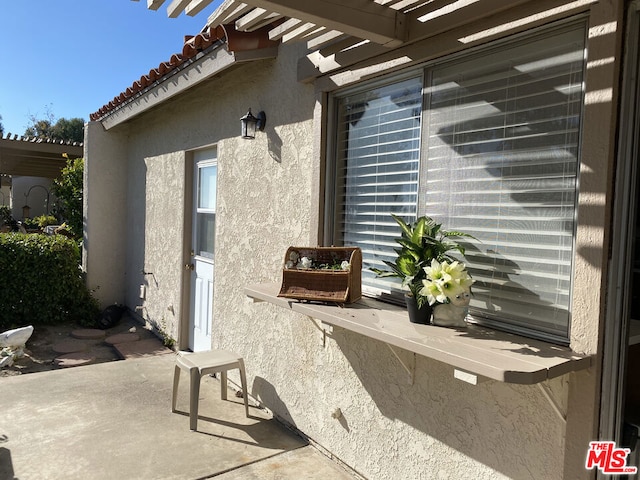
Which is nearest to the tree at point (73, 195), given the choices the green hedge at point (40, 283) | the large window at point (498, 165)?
the green hedge at point (40, 283)

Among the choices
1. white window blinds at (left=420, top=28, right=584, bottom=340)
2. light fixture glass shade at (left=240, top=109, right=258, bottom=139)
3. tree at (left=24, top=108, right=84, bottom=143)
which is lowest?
white window blinds at (left=420, top=28, right=584, bottom=340)

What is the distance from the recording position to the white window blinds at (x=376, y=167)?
3262 millimetres

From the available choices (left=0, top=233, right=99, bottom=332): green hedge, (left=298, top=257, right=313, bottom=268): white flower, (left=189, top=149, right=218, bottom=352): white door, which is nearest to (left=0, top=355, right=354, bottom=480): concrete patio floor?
(left=189, top=149, right=218, bottom=352): white door

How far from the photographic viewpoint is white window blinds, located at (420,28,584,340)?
2373 millimetres

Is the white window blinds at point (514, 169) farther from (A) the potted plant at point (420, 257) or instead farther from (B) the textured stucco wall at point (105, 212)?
(B) the textured stucco wall at point (105, 212)

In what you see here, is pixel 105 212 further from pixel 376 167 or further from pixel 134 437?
pixel 376 167

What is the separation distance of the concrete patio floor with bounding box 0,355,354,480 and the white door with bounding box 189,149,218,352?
3.27 feet

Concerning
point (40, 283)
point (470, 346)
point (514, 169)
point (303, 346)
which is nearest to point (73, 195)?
point (40, 283)

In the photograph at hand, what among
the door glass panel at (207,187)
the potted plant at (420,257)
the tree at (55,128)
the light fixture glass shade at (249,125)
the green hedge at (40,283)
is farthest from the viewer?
the tree at (55,128)

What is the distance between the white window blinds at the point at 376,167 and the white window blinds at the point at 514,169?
190 mm

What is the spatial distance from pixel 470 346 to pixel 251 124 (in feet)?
10.8

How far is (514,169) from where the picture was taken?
2.60m

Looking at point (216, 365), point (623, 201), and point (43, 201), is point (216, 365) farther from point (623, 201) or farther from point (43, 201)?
point (43, 201)

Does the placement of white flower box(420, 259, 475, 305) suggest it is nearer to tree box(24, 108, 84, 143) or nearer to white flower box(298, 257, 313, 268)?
white flower box(298, 257, 313, 268)
